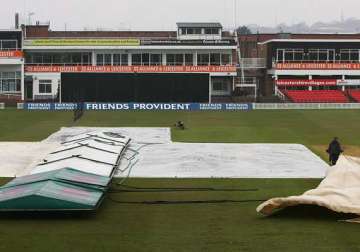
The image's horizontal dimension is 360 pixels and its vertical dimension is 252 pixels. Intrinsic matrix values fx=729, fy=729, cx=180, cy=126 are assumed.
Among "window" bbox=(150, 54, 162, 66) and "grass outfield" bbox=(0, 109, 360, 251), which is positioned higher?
"window" bbox=(150, 54, 162, 66)

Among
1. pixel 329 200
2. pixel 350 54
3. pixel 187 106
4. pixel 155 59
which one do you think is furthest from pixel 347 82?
pixel 329 200

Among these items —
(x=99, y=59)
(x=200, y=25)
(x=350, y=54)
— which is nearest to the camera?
(x=99, y=59)

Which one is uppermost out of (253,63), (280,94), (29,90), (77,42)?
(77,42)

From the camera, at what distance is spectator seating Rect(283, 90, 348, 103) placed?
85.4m

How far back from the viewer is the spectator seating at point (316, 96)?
3361 inches

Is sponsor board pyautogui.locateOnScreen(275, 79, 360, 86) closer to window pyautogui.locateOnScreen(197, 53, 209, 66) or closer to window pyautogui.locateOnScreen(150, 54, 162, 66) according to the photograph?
window pyautogui.locateOnScreen(197, 53, 209, 66)

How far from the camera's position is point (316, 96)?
8762cm

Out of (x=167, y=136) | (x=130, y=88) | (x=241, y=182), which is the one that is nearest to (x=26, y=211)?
(x=241, y=182)

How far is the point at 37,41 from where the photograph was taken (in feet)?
298

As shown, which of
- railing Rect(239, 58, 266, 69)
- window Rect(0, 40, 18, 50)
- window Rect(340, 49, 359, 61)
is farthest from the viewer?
railing Rect(239, 58, 266, 69)

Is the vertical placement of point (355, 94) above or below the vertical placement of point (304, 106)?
above

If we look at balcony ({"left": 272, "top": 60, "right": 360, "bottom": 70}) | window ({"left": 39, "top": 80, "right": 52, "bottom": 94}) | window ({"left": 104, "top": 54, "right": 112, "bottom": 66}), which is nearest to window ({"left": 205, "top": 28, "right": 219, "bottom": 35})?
balcony ({"left": 272, "top": 60, "right": 360, "bottom": 70})

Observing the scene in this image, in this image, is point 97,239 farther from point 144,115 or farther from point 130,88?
point 130,88

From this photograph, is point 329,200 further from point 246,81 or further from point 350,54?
point 246,81
